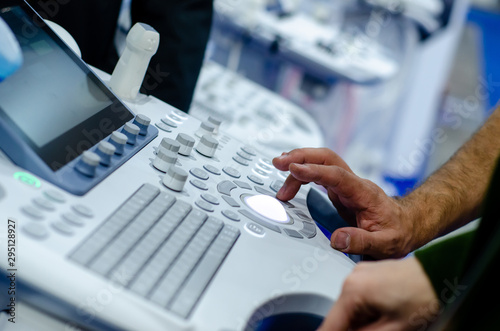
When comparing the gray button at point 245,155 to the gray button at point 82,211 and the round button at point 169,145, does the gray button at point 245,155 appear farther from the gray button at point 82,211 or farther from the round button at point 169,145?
the gray button at point 82,211

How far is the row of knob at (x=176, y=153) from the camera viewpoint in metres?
0.63

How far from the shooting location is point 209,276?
0.53m

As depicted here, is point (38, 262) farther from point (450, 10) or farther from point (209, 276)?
point (450, 10)

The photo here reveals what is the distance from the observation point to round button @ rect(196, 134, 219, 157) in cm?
77

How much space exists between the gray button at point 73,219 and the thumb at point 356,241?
13.2 inches

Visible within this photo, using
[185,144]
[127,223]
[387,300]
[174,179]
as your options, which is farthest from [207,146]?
[387,300]

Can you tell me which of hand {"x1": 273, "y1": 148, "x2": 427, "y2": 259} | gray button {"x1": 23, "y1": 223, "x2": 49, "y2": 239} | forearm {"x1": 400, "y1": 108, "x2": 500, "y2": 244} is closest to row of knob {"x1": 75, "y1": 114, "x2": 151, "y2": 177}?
gray button {"x1": 23, "y1": 223, "x2": 49, "y2": 239}

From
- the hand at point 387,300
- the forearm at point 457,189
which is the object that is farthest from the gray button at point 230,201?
the forearm at point 457,189

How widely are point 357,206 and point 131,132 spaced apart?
0.34 m

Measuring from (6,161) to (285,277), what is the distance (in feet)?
1.00

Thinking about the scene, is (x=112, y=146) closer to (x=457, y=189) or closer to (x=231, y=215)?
(x=231, y=215)

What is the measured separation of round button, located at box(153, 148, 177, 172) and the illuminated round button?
4.3 inches

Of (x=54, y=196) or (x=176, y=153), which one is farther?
(x=176, y=153)

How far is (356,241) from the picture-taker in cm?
73
